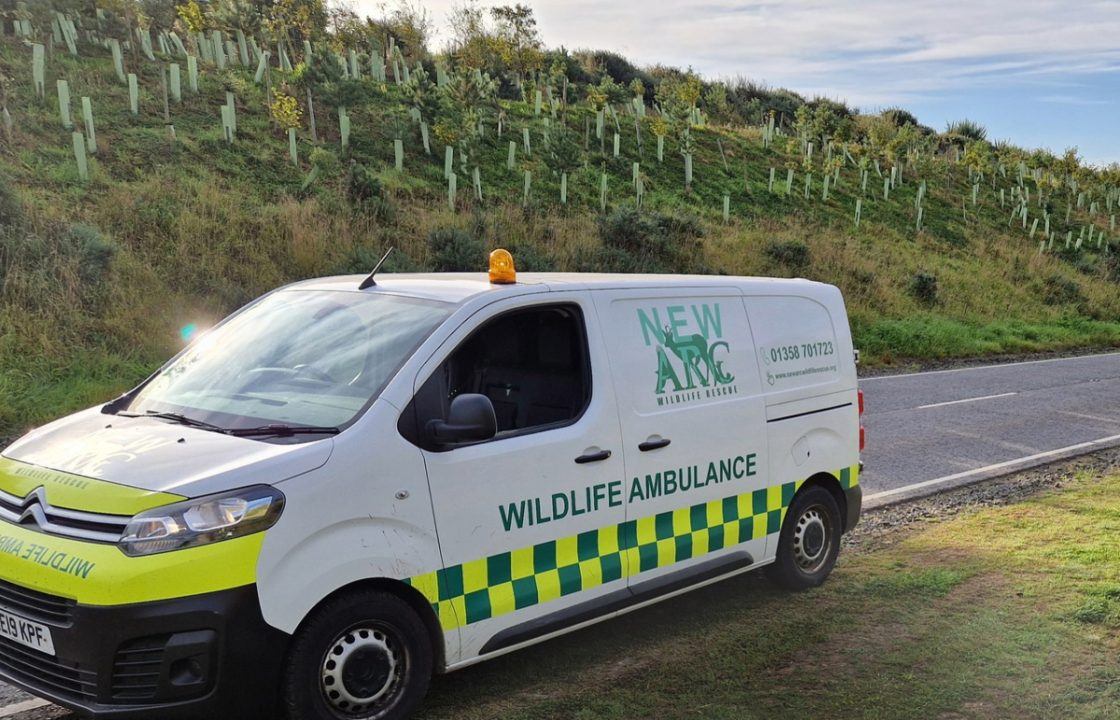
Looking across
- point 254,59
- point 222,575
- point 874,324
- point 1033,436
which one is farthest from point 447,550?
point 254,59

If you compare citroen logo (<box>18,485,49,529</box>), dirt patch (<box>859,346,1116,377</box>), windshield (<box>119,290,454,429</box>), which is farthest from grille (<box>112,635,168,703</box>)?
dirt patch (<box>859,346,1116,377</box>)

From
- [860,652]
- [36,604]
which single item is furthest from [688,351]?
[36,604]

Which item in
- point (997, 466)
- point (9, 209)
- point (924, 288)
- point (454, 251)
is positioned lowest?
point (997, 466)

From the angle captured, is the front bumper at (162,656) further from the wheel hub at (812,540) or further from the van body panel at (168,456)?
the wheel hub at (812,540)

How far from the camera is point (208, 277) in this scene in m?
14.0

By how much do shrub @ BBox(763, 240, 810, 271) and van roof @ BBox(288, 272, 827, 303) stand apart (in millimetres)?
20616

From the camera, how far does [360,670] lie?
Result: 3.55 meters

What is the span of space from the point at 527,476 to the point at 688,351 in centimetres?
124

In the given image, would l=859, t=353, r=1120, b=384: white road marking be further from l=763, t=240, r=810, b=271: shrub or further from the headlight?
the headlight

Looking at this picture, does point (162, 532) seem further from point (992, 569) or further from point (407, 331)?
point (992, 569)

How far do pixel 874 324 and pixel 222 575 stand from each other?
66.2ft

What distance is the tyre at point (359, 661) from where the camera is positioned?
133 inches

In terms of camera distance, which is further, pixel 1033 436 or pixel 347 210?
pixel 347 210

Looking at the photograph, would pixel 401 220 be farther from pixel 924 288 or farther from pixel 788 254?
pixel 924 288
